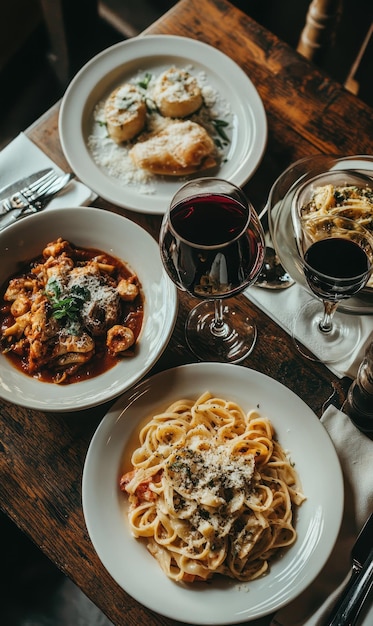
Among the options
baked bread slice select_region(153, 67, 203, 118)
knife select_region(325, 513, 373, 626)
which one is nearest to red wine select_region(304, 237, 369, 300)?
knife select_region(325, 513, 373, 626)

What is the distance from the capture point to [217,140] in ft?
7.98

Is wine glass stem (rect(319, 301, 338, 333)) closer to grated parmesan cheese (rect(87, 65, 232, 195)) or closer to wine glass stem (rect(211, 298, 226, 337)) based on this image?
wine glass stem (rect(211, 298, 226, 337))

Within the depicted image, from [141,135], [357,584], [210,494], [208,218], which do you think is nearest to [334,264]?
[208,218]

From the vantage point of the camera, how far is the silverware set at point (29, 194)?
2.27 m

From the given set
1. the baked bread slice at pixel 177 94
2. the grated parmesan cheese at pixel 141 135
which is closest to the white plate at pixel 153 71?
the grated parmesan cheese at pixel 141 135

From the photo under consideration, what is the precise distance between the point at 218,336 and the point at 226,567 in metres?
0.73

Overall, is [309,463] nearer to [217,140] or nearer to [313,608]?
[313,608]

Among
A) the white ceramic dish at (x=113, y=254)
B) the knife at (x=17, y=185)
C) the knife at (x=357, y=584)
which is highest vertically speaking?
the knife at (x=17, y=185)

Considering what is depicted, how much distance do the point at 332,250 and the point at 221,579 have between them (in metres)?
0.97

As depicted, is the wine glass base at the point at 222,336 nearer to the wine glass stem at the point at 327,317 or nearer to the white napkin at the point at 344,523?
the wine glass stem at the point at 327,317

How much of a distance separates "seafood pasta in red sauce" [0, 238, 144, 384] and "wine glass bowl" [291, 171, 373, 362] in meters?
0.57

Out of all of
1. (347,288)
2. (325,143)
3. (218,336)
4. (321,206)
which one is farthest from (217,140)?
(347,288)

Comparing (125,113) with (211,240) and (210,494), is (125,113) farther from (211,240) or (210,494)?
(210,494)

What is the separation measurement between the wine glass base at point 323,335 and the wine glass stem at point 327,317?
10 mm
